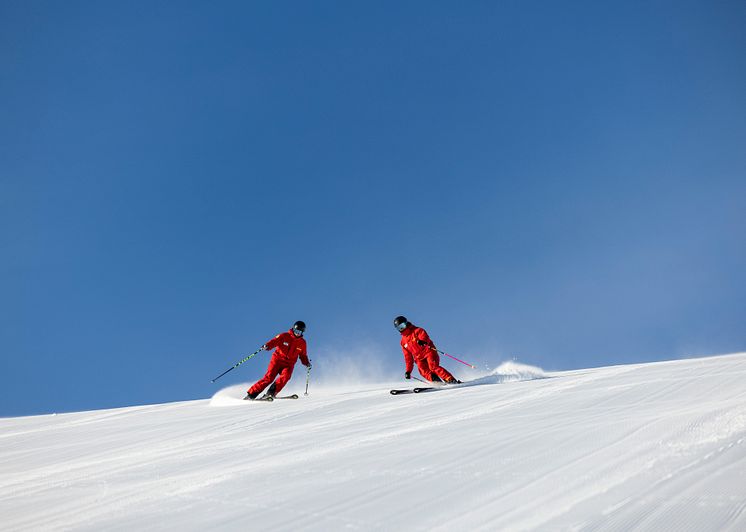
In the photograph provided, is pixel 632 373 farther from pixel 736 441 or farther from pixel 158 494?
pixel 158 494

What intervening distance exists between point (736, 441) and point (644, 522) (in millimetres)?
1089

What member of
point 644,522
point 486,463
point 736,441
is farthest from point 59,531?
point 736,441

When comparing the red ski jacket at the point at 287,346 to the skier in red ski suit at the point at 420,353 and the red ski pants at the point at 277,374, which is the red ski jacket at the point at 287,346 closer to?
the red ski pants at the point at 277,374

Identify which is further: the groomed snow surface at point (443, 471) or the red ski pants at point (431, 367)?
the red ski pants at point (431, 367)

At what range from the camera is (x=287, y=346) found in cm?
1020

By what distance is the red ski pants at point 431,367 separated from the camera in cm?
888

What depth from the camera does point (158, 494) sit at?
9.67 ft

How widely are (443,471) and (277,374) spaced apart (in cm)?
788

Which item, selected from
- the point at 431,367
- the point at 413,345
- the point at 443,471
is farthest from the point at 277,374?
the point at 443,471

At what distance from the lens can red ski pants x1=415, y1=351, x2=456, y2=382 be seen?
8875mm

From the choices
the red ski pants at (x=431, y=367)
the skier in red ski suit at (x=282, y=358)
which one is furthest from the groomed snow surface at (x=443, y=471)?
the skier in red ski suit at (x=282, y=358)

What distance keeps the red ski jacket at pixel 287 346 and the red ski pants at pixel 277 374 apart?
0.07 meters

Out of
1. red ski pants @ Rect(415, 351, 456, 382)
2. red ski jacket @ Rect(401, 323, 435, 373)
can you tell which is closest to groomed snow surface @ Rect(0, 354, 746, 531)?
red ski pants @ Rect(415, 351, 456, 382)

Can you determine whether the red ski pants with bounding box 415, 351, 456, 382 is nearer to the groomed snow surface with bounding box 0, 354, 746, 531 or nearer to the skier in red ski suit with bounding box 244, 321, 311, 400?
the skier in red ski suit with bounding box 244, 321, 311, 400
